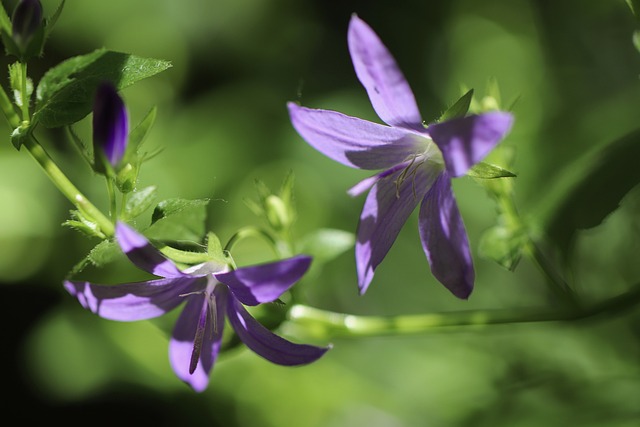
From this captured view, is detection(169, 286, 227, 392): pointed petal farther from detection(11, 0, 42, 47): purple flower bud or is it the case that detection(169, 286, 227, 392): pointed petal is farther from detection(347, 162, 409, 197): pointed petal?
detection(11, 0, 42, 47): purple flower bud

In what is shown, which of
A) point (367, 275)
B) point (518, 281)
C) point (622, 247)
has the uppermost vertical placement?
point (367, 275)

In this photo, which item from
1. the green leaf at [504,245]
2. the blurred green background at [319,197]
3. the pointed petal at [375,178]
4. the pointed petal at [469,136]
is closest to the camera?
the pointed petal at [469,136]

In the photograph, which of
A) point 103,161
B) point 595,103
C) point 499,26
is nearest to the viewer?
point 103,161

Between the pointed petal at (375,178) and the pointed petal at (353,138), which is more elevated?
the pointed petal at (353,138)

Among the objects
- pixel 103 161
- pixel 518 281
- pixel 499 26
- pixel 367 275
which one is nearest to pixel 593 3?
pixel 499 26

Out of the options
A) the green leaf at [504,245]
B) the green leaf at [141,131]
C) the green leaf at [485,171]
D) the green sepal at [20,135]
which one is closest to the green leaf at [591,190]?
the green leaf at [504,245]

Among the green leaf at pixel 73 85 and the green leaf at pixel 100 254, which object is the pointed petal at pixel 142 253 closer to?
the green leaf at pixel 100 254

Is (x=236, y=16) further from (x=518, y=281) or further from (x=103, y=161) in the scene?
(x=103, y=161)

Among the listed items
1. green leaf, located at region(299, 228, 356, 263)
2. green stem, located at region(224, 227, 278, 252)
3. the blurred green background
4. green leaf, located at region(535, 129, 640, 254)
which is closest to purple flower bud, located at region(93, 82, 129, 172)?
green stem, located at region(224, 227, 278, 252)
